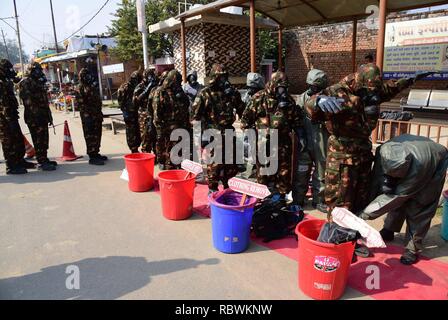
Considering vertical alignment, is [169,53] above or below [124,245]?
above

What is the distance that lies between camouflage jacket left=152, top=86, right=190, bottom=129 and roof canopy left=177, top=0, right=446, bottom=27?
7.69 feet

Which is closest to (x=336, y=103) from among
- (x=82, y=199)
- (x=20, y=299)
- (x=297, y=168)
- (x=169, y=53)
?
(x=297, y=168)

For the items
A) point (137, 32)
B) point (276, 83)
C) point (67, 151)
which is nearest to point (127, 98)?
point (67, 151)

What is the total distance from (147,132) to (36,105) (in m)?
2.32

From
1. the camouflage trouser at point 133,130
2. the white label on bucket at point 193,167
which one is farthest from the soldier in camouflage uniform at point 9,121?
→ the white label on bucket at point 193,167

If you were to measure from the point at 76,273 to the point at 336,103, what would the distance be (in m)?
2.96

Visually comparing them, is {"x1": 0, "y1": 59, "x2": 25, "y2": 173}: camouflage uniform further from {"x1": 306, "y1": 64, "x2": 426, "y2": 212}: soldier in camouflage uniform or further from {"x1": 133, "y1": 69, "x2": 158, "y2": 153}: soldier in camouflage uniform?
{"x1": 306, "y1": 64, "x2": 426, "y2": 212}: soldier in camouflage uniform

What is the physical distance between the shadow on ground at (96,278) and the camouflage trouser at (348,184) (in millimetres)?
1403

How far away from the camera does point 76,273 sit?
11.1ft

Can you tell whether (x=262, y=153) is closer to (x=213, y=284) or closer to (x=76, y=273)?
(x=213, y=284)

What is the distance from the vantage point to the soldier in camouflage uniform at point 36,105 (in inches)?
270

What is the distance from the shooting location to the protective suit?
10.0 ft
